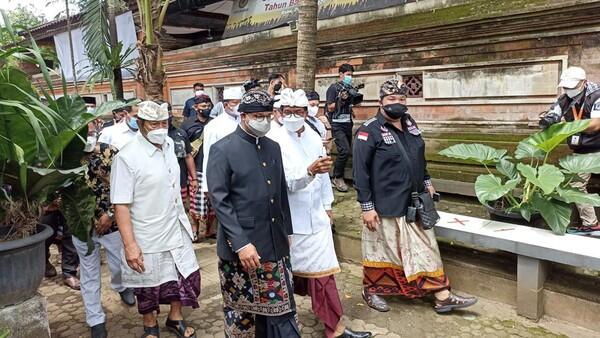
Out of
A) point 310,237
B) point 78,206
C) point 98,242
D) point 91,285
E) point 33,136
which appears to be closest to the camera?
point 33,136

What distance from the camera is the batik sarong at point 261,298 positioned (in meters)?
2.73

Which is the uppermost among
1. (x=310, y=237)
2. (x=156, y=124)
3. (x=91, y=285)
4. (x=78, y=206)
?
(x=156, y=124)

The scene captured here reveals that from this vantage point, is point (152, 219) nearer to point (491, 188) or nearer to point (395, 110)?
point (395, 110)

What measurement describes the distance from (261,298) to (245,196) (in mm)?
608

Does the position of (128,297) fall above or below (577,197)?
below

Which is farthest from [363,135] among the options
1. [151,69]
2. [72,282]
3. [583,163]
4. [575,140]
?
[151,69]

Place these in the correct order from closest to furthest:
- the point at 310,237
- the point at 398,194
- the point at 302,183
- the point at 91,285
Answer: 1. the point at 302,183
2. the point at 310,237
3. the point at 91,285
4. the point at 398,194

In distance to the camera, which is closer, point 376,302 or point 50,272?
point 376,302

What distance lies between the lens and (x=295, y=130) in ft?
11.3

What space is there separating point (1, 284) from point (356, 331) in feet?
7.67

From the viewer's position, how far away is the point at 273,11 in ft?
36.0

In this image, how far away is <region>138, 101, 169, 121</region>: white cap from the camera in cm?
319

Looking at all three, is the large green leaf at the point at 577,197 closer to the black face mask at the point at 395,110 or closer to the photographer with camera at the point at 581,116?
the photographer with camera at the point at 581,116

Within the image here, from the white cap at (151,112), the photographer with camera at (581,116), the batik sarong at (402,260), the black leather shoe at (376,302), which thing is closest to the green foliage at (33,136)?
the white cap at (151,112)
